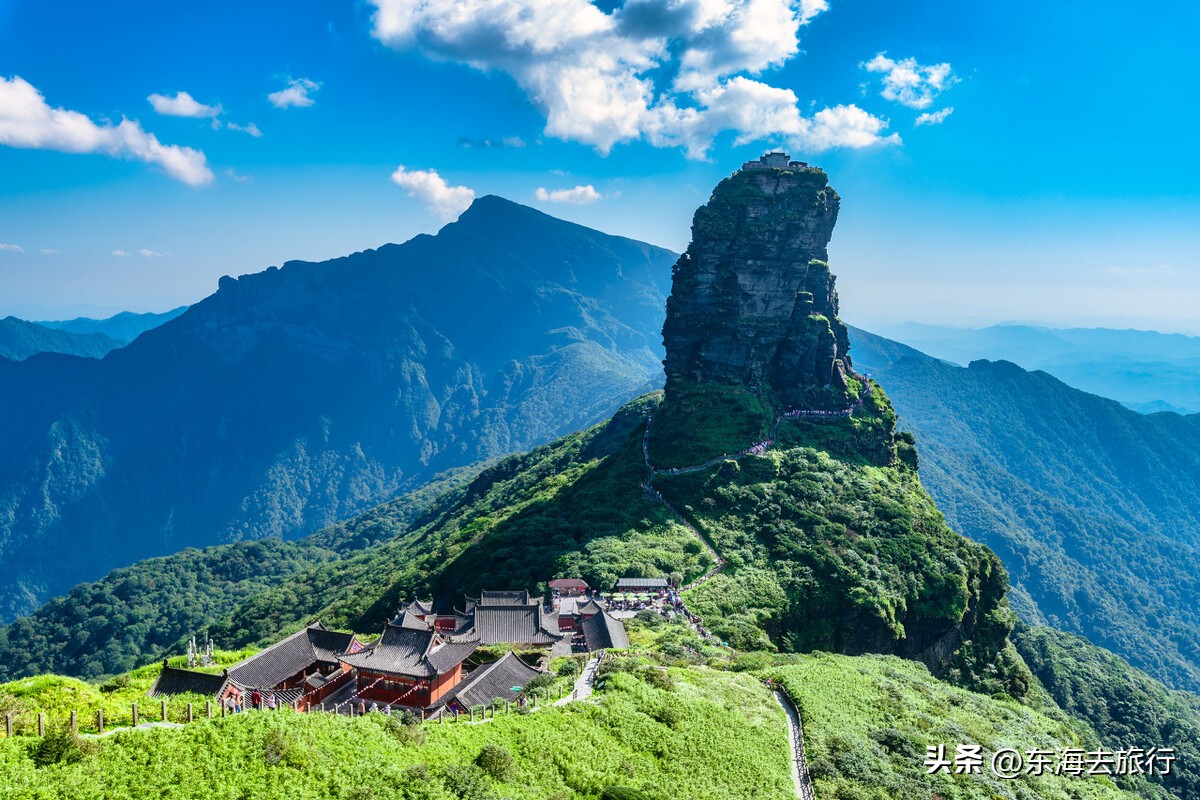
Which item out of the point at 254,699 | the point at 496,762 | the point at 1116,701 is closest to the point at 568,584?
the point at 254,699

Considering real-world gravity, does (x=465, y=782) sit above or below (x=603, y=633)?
above

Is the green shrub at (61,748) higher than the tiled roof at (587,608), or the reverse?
the green shrub at (61,748)

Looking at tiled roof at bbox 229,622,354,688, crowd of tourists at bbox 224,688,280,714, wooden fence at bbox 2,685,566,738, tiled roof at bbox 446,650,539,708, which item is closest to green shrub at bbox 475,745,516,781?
wooden fence at bbox 2,685,566,738

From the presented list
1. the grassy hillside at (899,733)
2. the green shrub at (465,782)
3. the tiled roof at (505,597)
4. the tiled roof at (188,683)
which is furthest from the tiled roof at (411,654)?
the grassy hillside at (899,733)

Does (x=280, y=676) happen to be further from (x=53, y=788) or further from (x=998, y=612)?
(x=998, y=612)

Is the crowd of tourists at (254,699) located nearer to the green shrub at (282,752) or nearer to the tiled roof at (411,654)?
the tiled roof at (411,654)

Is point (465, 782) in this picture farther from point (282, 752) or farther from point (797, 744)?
point (797, 744)

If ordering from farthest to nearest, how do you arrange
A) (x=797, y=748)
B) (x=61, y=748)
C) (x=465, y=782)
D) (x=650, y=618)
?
(x=650, y=618) → (x=797, y=748) → (x=465, y=782) → (x=61, y=748)
